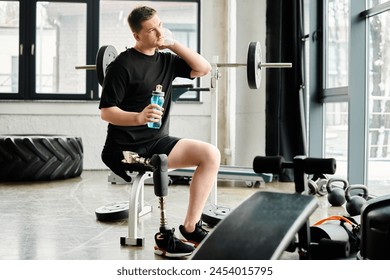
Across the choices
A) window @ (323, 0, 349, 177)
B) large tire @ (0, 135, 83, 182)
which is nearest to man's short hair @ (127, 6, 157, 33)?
window @ (323, 0, 349, 177)

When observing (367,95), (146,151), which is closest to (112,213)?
(146,151)

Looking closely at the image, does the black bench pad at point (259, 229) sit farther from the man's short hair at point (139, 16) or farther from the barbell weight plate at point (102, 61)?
the barbell weight plate at point (102, 61)

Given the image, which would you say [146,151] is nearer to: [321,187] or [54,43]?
[321,187]

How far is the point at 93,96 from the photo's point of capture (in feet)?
19.7

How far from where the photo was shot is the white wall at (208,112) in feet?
17.7

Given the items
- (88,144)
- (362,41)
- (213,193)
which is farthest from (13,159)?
(362,41)

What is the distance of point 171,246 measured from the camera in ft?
7.00

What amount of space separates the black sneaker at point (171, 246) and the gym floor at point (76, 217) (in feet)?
0.20

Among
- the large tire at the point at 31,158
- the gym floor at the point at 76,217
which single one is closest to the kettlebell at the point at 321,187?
the gym floor at the point at 76,217

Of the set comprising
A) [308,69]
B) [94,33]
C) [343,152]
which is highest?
[94,33]

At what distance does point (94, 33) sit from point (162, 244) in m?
4.31

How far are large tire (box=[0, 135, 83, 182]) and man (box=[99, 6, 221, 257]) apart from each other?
8.54 feet

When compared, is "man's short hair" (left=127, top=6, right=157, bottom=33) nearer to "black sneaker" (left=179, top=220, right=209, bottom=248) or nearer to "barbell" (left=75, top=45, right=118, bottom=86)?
"barbell" (left=75, top=45, right=118, bottom=86)
